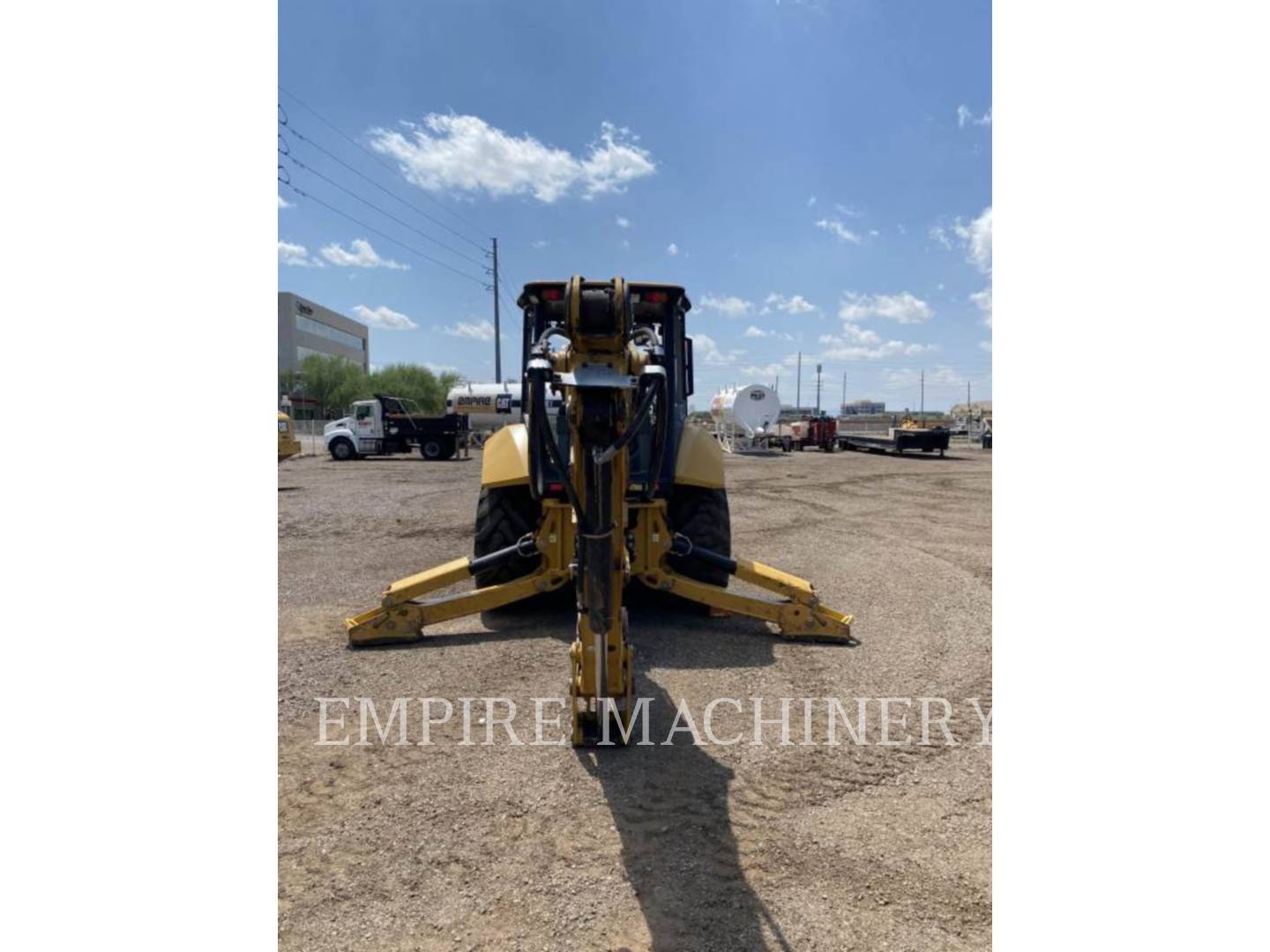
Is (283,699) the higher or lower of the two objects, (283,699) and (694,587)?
the lower

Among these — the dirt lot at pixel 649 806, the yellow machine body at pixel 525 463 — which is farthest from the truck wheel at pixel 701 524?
the dirt lot at pixel 649 806

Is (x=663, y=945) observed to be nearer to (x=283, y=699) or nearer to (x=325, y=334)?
(x=283, y=699)

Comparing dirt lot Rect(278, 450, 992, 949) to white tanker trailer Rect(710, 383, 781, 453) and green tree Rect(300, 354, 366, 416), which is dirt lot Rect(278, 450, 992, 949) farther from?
green tree Rect(300, 354, 366, 416)

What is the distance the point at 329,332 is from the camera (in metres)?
69.4

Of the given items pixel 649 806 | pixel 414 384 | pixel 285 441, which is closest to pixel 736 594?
pixel 649 806

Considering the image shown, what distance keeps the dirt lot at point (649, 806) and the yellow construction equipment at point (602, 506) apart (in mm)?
261

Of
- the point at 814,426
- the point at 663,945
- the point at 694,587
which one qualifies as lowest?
the point at 663,945

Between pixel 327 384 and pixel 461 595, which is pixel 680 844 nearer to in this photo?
pixel 461 595

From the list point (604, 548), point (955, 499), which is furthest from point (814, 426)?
point (604, 548)

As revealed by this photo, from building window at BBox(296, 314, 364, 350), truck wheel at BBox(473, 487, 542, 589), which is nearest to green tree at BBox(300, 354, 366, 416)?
building window at BBox(296, 314, 364, 350)

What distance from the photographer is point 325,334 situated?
68.5 m

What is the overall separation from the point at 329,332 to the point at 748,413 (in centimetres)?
5820

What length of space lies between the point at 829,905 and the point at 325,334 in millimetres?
76312

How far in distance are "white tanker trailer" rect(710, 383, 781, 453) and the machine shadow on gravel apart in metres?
24.6
